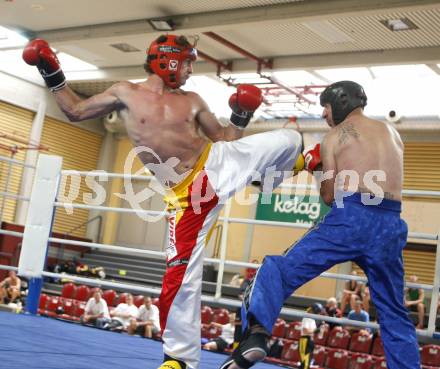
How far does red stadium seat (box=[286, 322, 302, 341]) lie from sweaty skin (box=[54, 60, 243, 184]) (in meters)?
5.97

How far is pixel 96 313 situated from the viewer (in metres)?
9.05

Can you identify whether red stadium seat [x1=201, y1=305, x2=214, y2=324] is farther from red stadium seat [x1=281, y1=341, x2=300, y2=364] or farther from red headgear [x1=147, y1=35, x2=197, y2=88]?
red headgear [x1=147, y1=35, x2=197, y2=88]

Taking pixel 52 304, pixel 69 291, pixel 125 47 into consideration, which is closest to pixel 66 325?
pixel 52 304

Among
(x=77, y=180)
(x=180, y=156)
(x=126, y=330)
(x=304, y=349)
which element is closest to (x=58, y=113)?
(x=77, y=180)

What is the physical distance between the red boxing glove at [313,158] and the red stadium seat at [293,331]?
5.90 metres

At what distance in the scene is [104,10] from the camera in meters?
9.62

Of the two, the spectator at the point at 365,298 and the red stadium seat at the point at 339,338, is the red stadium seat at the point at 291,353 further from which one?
the spectator at the point at 365,298

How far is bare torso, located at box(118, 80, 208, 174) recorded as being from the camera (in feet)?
9.32

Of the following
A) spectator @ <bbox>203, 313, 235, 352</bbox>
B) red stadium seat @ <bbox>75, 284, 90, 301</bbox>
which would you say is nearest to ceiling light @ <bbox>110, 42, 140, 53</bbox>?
red stadium seat @ <bbox>75, 284, 90, 301</bbox>

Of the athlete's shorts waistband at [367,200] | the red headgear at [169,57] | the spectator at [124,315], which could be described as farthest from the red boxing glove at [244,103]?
the spectator at [124,315]

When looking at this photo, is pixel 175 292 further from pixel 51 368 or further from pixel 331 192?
pixel 331 192

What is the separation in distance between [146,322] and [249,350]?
6.60m

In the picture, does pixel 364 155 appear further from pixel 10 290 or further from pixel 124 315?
pixel 10 290

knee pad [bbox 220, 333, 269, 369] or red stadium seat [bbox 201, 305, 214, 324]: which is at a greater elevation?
knee pad [bbox 220, 333, 269, 369]
